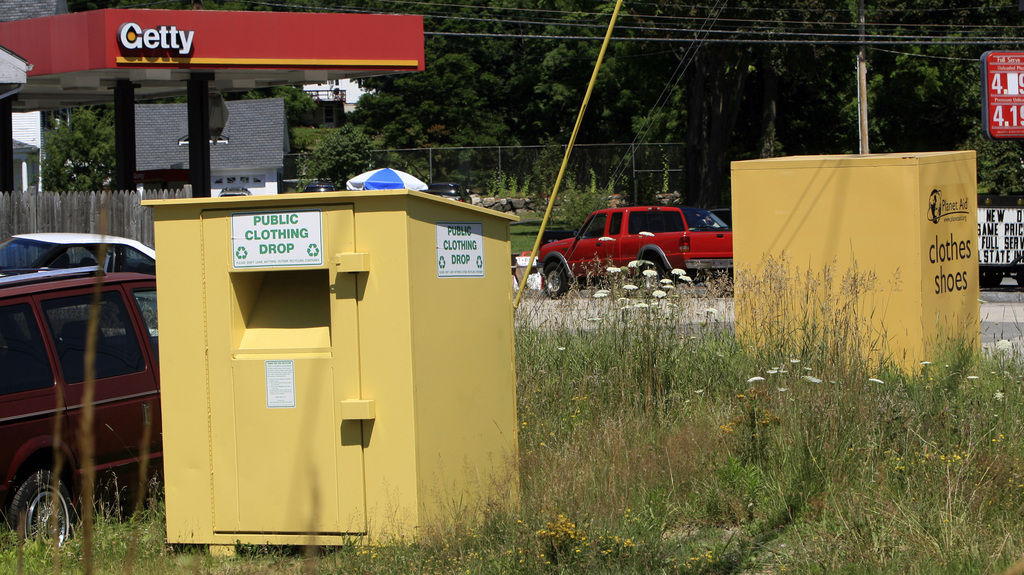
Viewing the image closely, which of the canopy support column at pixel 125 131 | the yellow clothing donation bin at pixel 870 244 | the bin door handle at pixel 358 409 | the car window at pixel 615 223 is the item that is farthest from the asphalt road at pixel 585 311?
the canopy support column at pixel 125 131

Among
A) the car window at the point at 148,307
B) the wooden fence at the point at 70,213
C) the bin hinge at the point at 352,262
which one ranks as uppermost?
the wooden fence at the point at 70,213

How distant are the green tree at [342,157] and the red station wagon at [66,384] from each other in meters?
41.3

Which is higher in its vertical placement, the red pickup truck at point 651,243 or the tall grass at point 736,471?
the red pickup truck at point 651,243

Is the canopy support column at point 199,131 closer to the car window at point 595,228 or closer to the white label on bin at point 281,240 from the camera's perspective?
the car window at point 595,228

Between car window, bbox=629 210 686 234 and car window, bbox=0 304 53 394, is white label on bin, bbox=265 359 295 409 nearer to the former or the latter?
car window, bbox=0 304 53 394

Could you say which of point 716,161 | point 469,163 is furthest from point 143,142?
point 716,161

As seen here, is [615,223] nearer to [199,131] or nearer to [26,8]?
[199,131]

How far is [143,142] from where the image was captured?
54562 millimetres

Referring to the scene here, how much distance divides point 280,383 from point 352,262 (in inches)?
26.2

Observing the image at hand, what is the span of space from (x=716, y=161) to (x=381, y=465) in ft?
128

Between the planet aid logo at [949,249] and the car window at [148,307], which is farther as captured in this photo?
the planet aid logo at [949,249]

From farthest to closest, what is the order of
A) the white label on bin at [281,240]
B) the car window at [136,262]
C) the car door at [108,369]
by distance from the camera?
the car window at [136,262]
the car door at [108,369]
the white label on bin at [281,240]

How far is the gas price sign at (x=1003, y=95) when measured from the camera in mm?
9648

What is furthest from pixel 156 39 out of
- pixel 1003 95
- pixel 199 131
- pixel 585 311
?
pixel 1003 95
